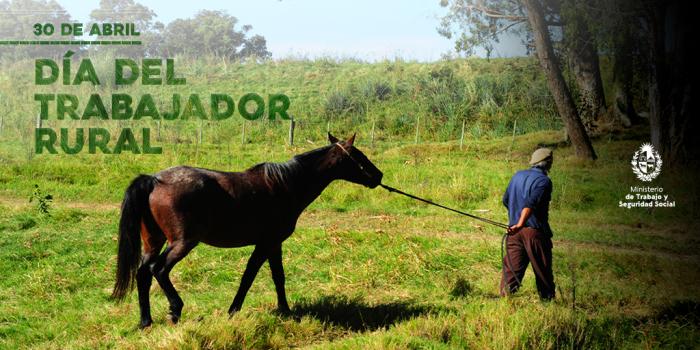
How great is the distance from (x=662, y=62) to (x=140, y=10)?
5477 cm

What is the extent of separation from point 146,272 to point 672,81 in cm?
1391

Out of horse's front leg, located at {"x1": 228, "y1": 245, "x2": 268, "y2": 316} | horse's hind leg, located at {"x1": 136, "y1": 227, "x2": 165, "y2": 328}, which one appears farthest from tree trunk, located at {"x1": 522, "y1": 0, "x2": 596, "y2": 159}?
horse's hind leg, located at {"x1": 136, "y1": 227, "x2": 165, "y2": 328}

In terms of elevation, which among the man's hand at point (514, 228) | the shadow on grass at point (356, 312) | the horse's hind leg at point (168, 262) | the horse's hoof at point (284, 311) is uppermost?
the man's hand at point (514, 228)

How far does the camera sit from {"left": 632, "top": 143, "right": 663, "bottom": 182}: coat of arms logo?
13.7 meters

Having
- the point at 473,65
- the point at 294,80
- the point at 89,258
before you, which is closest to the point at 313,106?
the point at 294,80

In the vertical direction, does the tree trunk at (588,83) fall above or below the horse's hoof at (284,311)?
above

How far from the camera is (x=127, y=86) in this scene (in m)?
33.0

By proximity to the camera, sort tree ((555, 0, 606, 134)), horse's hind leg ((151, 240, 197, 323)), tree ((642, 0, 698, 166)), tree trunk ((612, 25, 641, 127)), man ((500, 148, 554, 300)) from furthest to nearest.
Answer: tree ((555, 0, 606, 134))
tree trunk ((612, 25, 641, 127))
tree ((642, 0, 698, 166))
man ((500, 148, 554, 300))
horse's hind leg ((151, 240, 197, 323))

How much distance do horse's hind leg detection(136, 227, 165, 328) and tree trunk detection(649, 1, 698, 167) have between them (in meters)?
13.3

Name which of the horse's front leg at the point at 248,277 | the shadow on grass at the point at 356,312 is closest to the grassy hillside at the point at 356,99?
the shadow on grass at the point at 356,312

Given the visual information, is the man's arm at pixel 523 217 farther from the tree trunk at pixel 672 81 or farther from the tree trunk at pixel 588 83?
the tree trunk at pixel 588 83

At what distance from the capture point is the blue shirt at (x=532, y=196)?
22.5ft

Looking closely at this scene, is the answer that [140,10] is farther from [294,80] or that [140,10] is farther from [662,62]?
[662,62]

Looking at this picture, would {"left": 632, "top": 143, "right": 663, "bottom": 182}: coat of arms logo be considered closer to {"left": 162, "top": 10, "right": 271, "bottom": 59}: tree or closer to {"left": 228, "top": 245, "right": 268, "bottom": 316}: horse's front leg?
{"left": 228, "top": 245, "right": 268, "bottom": 316}: horse's front leg
